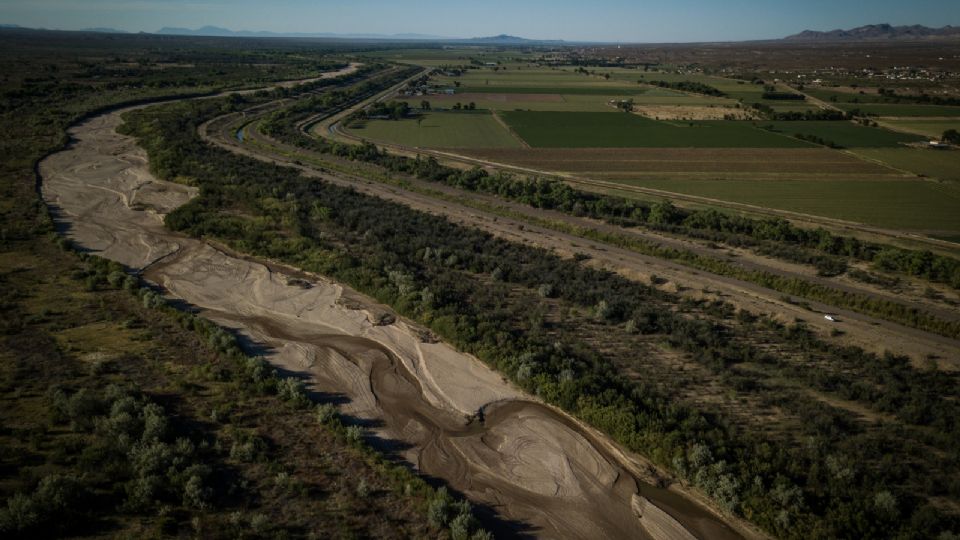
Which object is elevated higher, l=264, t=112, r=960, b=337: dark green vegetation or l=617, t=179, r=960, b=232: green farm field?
l=617, t=179, r=960, b=232: green farm field

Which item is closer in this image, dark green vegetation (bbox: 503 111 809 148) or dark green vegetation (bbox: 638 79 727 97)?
dark green vegetation (bbox: 503 111 809 148)

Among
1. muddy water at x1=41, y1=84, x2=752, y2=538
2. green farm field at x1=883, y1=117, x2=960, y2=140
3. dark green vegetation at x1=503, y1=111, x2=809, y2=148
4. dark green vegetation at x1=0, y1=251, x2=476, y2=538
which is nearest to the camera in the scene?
dark green vegetation at x1=0, y1=251, x2=476, y2=538

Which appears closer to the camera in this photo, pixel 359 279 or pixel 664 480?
pixel 664 480

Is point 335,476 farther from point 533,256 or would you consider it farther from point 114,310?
point 533,256

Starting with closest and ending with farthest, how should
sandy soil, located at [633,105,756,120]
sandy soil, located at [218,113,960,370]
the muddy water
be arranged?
1. the muddy water
2. sandy soil, located at [218,113,960,370]
3. sandy soil, located at [633,105,756,120]

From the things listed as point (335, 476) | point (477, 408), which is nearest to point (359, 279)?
point (477, 408)

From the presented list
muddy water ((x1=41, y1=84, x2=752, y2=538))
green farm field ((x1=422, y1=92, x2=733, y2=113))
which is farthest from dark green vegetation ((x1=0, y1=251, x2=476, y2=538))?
green farm field ((x1=422, y1=92, x2=733, y2=113))

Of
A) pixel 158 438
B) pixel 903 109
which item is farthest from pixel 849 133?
pixel 158 438

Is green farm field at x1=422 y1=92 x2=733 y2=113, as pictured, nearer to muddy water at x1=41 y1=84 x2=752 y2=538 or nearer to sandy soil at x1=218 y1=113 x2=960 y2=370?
sandy soil at x1=218 y1=113 x2=960 y2=370
